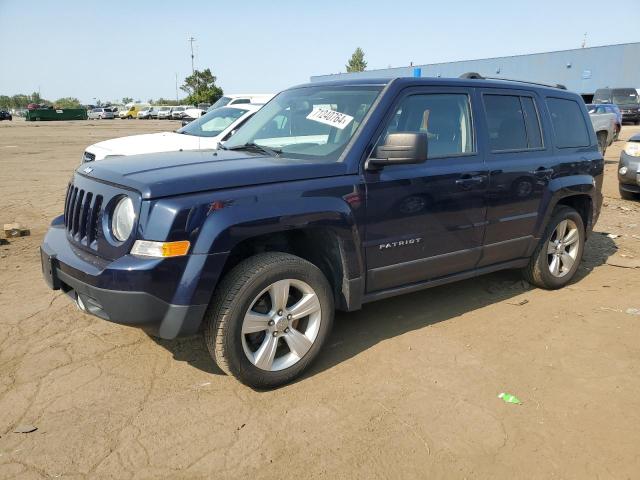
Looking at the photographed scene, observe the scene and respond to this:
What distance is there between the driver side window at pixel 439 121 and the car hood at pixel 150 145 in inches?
163

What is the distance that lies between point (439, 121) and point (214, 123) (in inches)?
222

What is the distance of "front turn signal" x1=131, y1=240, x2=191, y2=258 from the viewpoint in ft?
9.13

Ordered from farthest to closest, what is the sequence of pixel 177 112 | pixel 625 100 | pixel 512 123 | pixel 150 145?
pixel 177 112
pixel 625 100
pixel 150 145
pixel 512 123

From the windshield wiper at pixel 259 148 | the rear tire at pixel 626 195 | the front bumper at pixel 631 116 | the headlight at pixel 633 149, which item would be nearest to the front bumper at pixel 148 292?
the windshield wiper at pixel 259 148

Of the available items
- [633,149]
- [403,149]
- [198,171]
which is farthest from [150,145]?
[633,149]

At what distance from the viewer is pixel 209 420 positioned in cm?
294

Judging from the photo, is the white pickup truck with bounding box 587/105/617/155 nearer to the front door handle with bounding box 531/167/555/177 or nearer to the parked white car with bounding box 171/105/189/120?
the front door handle with bounding box 531/167/555/177

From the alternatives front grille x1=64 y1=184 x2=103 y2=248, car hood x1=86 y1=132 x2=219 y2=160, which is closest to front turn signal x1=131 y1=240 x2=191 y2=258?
front grille x1=64 y1=184 x2=103 y2=248

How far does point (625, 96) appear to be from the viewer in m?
29.7

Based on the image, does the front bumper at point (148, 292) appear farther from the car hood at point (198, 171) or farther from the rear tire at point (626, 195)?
the rear tire at point (626, 195)

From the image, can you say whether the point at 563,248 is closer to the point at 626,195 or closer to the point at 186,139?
the point at 186,139

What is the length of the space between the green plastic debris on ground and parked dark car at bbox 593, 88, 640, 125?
30.0 metres

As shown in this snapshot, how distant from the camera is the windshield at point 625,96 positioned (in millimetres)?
29328

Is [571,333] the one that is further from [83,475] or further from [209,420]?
[83,475]
